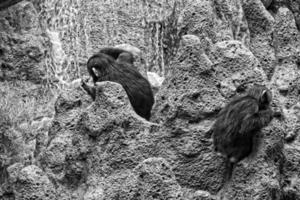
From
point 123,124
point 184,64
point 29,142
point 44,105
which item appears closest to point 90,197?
point 123,124

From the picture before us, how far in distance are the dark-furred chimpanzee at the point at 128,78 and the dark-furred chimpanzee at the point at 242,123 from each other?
4.86 feet

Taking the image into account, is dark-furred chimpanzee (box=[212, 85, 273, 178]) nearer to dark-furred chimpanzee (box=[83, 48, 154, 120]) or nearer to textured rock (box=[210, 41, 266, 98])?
textured rock (box=[210, 41, 266, 98])

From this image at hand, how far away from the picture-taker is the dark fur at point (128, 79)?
10852 mm

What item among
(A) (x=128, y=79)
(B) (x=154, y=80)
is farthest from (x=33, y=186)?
(B) (x=154, y=80)

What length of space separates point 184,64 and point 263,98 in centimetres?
85

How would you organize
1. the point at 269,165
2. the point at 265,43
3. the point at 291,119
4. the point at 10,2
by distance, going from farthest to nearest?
1. the point at 10,2
2. the point at 265,43
3. the point at 291,119
4. the point at 269,165

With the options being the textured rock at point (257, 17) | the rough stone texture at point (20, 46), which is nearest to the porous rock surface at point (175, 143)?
the textured rock at point (257, 17)

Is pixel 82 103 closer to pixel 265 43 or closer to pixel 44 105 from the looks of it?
pixel 265 43

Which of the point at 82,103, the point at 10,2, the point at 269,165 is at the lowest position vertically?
the point at 269,165

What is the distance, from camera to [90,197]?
9500mm

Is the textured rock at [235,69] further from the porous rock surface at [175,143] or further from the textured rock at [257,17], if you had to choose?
the textured rock at [257,17]

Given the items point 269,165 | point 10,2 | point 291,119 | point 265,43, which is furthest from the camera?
point 10,2

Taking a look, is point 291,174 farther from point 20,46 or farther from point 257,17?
point 20,46

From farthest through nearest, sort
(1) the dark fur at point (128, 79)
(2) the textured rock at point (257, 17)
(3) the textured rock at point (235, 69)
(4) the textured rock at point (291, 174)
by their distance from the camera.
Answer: (2) the textured rock at point (257, 17) → (1) the dark fur at point (128, 79) → (3) the textured rock at point (235, 69) → (4) the textured rock at point (291, 174)
